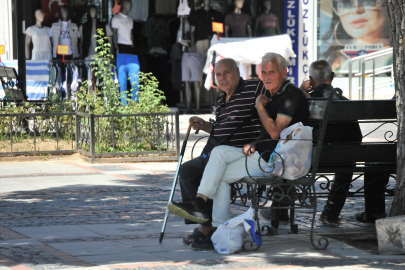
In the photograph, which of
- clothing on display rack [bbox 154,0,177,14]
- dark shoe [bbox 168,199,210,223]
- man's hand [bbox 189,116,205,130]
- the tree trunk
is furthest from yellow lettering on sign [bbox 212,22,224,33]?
dark shoe [bbox 168,199,210,223]

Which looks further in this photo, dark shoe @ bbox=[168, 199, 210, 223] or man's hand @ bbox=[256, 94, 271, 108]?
man's hand @ bbox=[256, 94, 271, 108]

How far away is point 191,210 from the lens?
5.71m

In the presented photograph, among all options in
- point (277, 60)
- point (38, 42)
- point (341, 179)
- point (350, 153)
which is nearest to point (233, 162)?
point (277, 60)

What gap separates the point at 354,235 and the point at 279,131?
4.22 feet

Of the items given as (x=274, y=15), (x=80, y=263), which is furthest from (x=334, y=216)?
(x=274, y=15)

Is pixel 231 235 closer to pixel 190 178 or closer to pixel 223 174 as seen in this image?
pixel 223 174

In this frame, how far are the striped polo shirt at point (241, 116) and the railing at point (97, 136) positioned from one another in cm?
496

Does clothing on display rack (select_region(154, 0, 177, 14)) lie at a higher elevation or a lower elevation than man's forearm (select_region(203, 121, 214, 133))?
higher

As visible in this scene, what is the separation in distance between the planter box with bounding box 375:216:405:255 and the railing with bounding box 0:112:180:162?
6031 millimetres

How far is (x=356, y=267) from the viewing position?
17.1 ft

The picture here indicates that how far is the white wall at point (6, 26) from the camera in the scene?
56.0 ft

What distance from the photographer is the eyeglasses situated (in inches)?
827

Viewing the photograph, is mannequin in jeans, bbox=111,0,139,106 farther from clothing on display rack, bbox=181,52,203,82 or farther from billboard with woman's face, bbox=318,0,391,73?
billboard with woman's face, bbox=318,0,391,73

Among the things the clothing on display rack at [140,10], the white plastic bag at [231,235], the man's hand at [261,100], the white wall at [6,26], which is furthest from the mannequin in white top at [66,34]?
the white plastic bag at [231,235]
